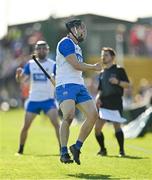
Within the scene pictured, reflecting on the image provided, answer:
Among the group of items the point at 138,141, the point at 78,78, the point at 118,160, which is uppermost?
the point at 78,78

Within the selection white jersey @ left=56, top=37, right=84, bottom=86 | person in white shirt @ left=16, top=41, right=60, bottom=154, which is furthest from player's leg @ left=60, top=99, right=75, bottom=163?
person in white shirt @ left=16, top=41, right=60, bottom=154

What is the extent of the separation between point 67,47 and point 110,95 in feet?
9.39

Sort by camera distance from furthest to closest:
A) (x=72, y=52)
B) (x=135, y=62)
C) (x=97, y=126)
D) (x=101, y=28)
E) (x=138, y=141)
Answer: (x=101, y=28) < (x=135, y=62) < (x=138, y=141) < (x=97, y=126) < (x=72, y=52)

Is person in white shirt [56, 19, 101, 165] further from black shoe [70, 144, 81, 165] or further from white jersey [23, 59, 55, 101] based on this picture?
white jersey [23, 59, 55, 101]

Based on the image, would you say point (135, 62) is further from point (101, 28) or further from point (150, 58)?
point (101, 28)

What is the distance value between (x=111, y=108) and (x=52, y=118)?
123cm

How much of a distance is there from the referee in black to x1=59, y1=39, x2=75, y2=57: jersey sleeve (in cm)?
242

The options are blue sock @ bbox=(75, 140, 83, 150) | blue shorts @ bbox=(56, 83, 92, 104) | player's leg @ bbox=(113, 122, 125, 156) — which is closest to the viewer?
blue sock @ bbox=(75, 140, 83, 150)

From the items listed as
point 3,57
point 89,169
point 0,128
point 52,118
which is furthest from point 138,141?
point 3,57

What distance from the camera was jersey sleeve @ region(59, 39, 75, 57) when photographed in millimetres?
10992

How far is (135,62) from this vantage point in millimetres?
38031

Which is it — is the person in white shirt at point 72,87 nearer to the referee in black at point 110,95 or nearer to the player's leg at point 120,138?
the referee in black at point 110,95

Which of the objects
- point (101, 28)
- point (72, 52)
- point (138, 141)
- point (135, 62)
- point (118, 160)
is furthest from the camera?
point (101, 28)

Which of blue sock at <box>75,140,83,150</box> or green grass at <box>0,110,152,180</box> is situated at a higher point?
blue sock at <box>75,140,83,150</box>
